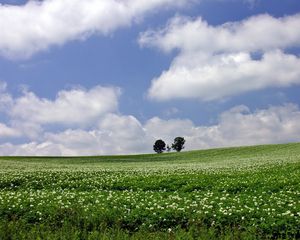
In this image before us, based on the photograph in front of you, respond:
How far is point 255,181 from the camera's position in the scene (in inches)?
1030

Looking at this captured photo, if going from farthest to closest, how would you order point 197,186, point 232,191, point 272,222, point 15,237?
point 197,186
point 232,191
point 272,222
point 15,237

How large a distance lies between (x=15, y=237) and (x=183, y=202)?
1113 cm

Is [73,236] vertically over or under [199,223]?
over

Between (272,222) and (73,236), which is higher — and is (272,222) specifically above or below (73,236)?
below

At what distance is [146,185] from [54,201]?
27.4ft

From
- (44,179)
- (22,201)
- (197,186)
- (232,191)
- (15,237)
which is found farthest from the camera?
(44,179)

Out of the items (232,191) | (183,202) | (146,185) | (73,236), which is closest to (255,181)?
(232,191)

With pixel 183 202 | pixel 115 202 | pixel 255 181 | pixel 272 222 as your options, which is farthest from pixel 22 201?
pixel 255 181

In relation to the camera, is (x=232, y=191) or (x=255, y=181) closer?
(x=232, y=191)

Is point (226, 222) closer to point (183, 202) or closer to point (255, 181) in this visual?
point (183, 202)

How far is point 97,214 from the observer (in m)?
16.3

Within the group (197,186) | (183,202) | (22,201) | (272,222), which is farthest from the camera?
(197,186)

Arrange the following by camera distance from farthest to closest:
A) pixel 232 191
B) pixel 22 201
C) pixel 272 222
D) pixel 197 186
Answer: pixel 197 186 → pixel 232 191 → pixel 22 201 → pixel 272 222

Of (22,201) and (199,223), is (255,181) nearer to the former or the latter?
(199,223)
